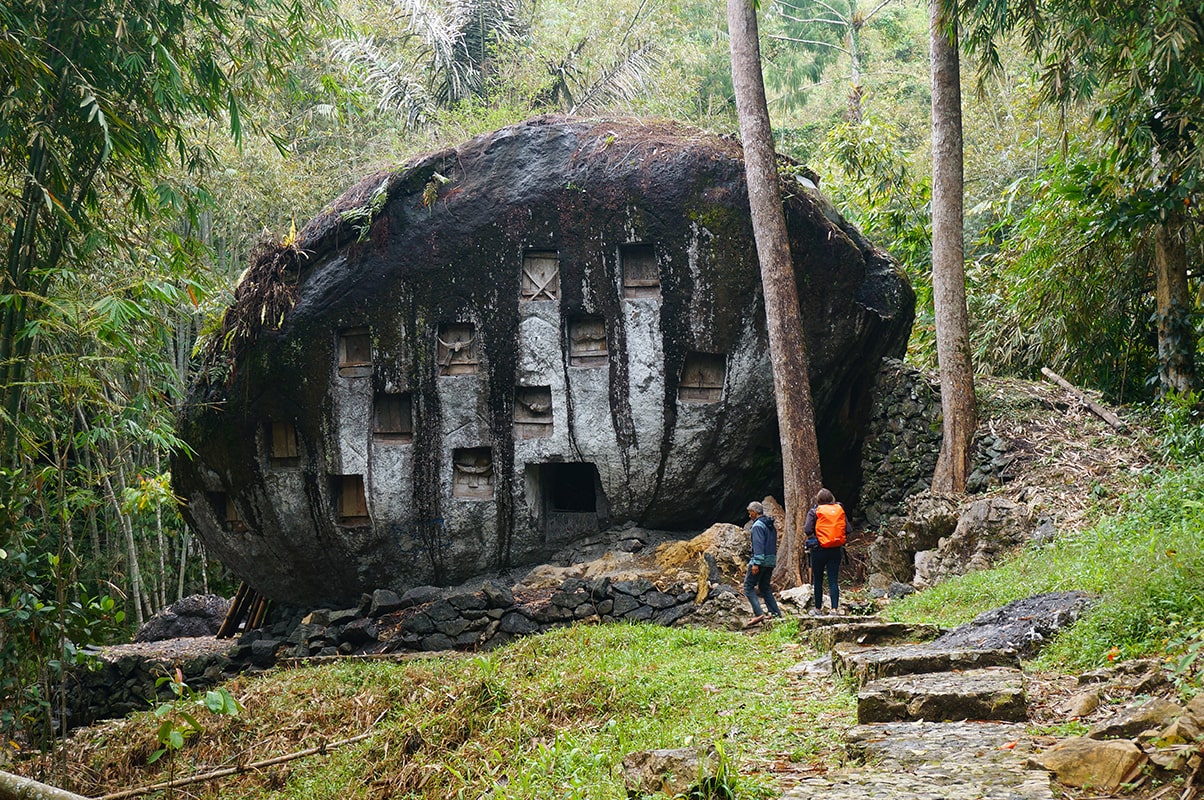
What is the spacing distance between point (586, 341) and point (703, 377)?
5.69 feet

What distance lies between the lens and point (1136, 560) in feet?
21.6

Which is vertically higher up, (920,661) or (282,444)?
(282,444)

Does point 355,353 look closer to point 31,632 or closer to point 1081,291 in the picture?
point 31,632

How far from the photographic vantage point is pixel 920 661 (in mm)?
5137

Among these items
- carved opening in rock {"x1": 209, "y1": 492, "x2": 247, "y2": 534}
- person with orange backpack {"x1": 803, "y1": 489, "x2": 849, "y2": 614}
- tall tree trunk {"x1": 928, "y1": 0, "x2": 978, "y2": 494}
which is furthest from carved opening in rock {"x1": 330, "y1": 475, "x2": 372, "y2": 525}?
tall tree trunk {"x1": 928, "y1": 0, "x2": 978, "y2": 494}

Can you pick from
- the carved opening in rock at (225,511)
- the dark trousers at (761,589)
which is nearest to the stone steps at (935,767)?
the dark trousers at (761,589)

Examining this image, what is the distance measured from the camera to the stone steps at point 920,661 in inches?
202

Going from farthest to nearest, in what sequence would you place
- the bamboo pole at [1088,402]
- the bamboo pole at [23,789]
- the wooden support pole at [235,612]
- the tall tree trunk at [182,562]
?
the tall tree trunk at [182,562] → the wooden support pole at [235,612] → the bamboo pole at [1088,402] → the bamboo pole at [23,789]

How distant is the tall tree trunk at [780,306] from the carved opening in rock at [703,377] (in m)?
0.84

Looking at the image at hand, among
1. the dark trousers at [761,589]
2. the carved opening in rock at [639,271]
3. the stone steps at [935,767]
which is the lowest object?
the dark trousers at [761,589]

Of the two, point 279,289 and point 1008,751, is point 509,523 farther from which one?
point 1008,751

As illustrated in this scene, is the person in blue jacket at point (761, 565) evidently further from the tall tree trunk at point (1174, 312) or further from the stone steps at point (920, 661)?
the tall tree trunk at point (1174, 312)

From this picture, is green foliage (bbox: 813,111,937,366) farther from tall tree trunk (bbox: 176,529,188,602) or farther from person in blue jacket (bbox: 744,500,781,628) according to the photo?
tall tree trunk (bbox: 176,529,188,602)

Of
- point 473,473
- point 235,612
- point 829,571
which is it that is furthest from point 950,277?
point 235,612
